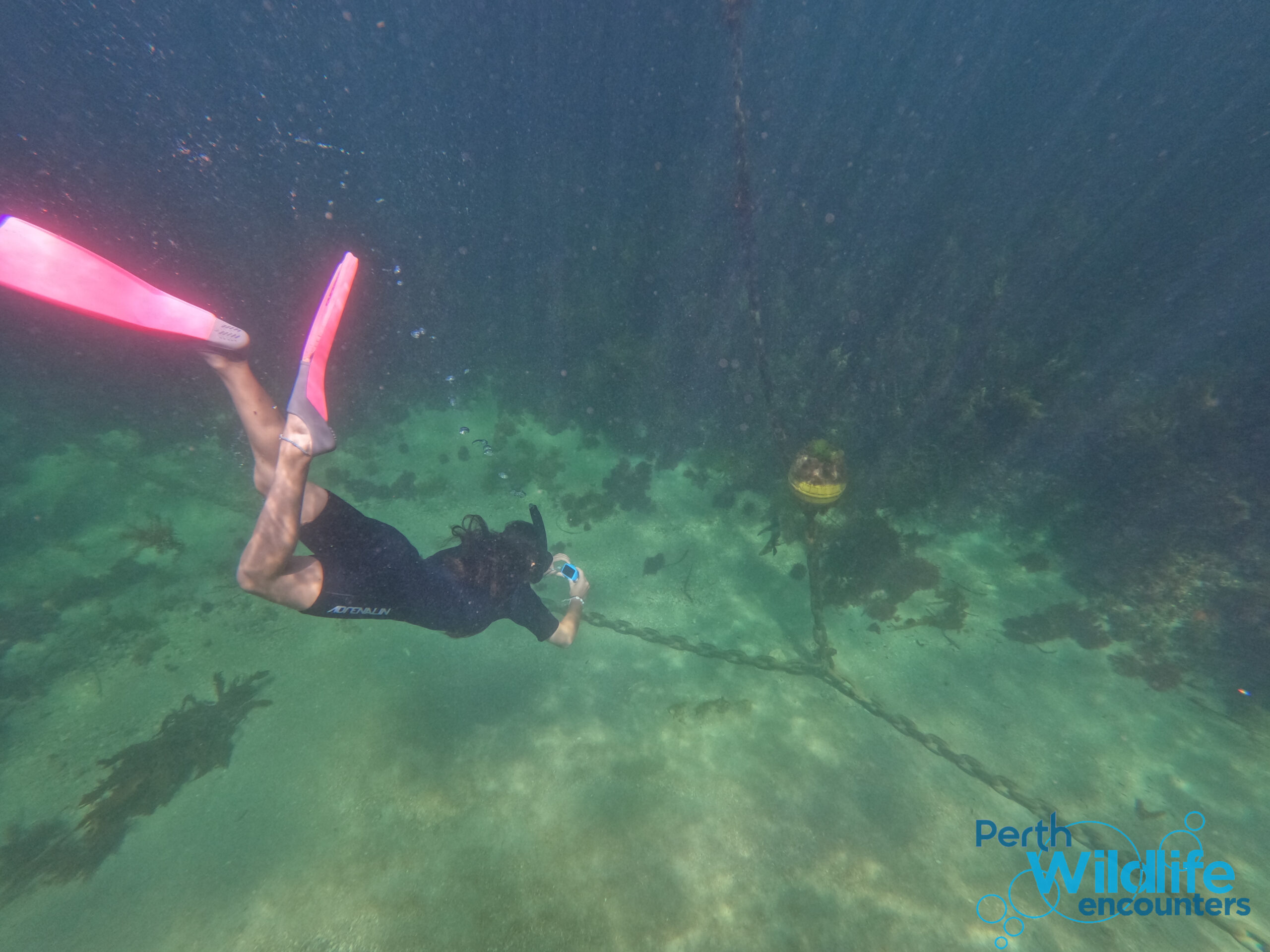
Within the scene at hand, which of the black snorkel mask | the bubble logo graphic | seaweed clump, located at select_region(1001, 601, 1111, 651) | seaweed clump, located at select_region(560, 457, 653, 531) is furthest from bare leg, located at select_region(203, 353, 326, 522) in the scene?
seaweed clump, located at select_region(1001, 601, 1111, 651)

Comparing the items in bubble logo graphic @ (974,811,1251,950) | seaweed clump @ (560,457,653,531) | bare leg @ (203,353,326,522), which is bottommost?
bubble logo graphic @ (974,811,1251,950)

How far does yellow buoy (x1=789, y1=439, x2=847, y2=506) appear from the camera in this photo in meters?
5.14

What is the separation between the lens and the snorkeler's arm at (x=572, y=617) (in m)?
5.29

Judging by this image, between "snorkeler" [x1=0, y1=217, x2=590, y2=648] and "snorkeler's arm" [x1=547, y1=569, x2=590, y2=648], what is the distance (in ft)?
1.21

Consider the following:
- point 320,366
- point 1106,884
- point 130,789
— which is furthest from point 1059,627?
point 130,789

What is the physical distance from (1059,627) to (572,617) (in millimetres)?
6707

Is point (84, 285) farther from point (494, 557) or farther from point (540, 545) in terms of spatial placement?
point (540, 545)

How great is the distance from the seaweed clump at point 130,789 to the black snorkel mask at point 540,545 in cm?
395

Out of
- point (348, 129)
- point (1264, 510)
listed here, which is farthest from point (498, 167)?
point (1264, 510)

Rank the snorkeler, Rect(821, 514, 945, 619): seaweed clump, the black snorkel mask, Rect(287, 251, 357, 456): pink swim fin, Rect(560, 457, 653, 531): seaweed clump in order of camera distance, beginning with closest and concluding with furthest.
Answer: the snorkeler < Rect(287, 251, 357, 456): pink swim fin < the black snorkel mask < Rect(821, 514, 945, 619): seaweed clump < Rect(560, 457, 653, 531): seaweed clump

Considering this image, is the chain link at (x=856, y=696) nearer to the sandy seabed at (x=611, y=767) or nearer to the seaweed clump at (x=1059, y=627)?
the sandy seabed at (x=611, y=767)

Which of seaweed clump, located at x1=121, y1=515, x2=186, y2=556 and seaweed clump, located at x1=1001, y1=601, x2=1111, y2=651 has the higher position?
seaweed clump, located at x1=121, y1=515, x2=186, y2=556

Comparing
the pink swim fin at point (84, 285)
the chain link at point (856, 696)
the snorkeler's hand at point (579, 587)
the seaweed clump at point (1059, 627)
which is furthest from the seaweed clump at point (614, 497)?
the pink swim fin at point (84, 285)

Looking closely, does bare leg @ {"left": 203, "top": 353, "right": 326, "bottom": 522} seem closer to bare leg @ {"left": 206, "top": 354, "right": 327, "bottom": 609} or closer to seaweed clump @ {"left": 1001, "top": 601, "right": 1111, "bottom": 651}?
bare leg @ {"left": 206, "top": 354, "right": 327, "bottom": 609}
